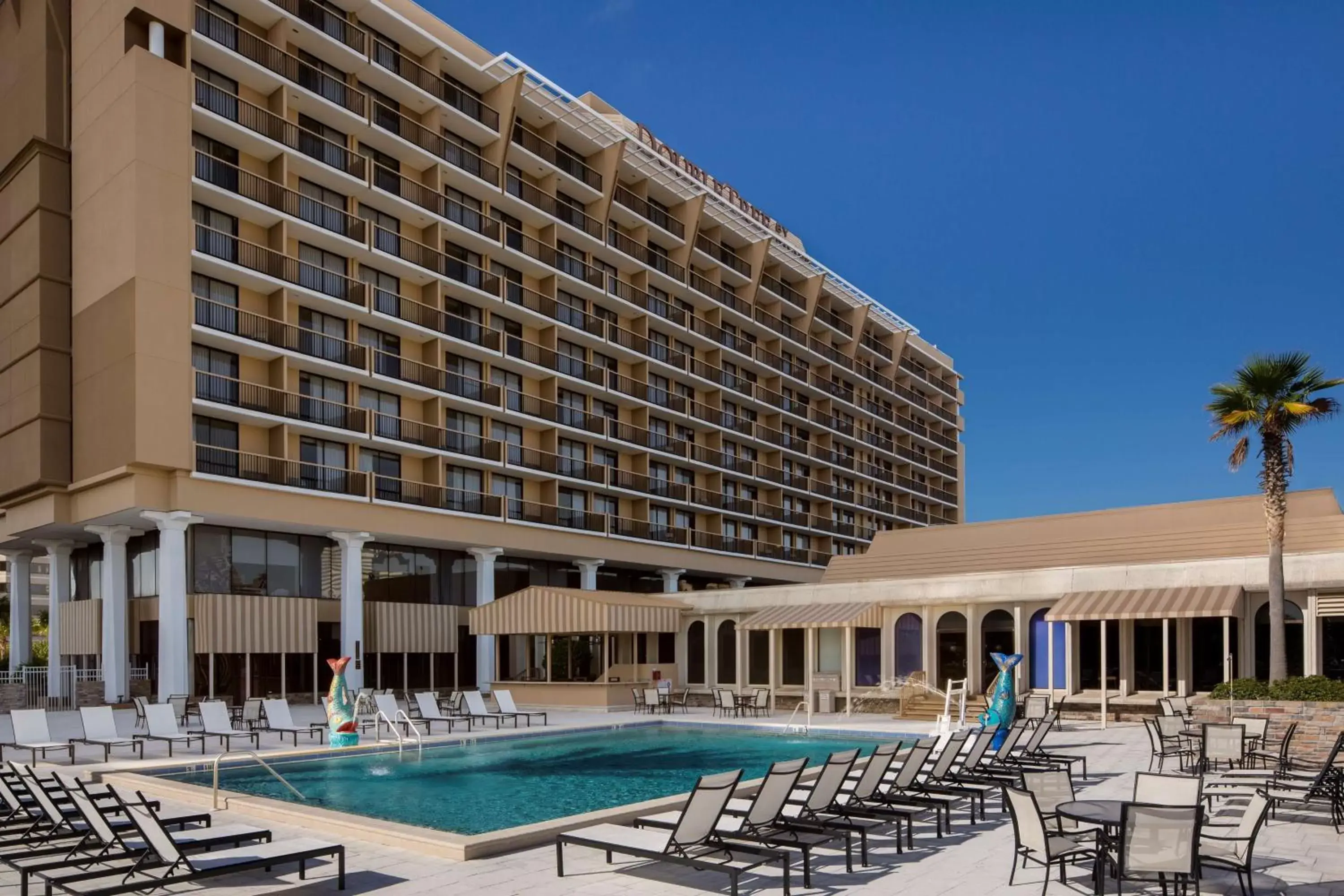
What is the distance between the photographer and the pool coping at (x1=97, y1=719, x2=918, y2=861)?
10852 millimetres

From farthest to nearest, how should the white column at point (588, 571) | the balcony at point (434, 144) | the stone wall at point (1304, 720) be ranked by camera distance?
the white column at point (588, 571), the balcony at point (434, 144), the stone wall at point (1304, 720)

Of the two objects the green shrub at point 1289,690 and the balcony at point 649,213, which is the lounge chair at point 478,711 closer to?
the green shrub at point 1289,690

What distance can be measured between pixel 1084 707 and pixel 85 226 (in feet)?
101

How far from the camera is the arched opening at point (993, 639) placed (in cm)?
2969

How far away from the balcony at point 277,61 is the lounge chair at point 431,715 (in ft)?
67.1

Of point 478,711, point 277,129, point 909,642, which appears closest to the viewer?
point 478,711

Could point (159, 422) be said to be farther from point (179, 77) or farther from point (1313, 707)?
point (1313, 707)

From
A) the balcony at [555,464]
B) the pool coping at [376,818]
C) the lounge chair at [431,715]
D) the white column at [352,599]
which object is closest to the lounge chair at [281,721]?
the lounge chair at [431,715]

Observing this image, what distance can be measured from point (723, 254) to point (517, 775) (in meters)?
41.3

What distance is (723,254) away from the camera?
56781 millimetres

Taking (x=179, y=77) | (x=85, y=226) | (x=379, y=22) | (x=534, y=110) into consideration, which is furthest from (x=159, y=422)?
(x=534, y=110)

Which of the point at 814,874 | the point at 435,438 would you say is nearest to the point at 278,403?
the point at 435,438

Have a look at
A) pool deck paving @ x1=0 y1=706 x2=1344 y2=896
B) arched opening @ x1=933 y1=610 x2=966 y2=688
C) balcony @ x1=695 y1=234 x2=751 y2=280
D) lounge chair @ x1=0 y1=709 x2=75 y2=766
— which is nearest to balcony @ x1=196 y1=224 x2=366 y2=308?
lounge chair @ x1=0 y1=709 x2=75 y2=766

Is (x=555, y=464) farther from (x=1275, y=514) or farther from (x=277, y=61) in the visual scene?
(x=1275, y=514)
